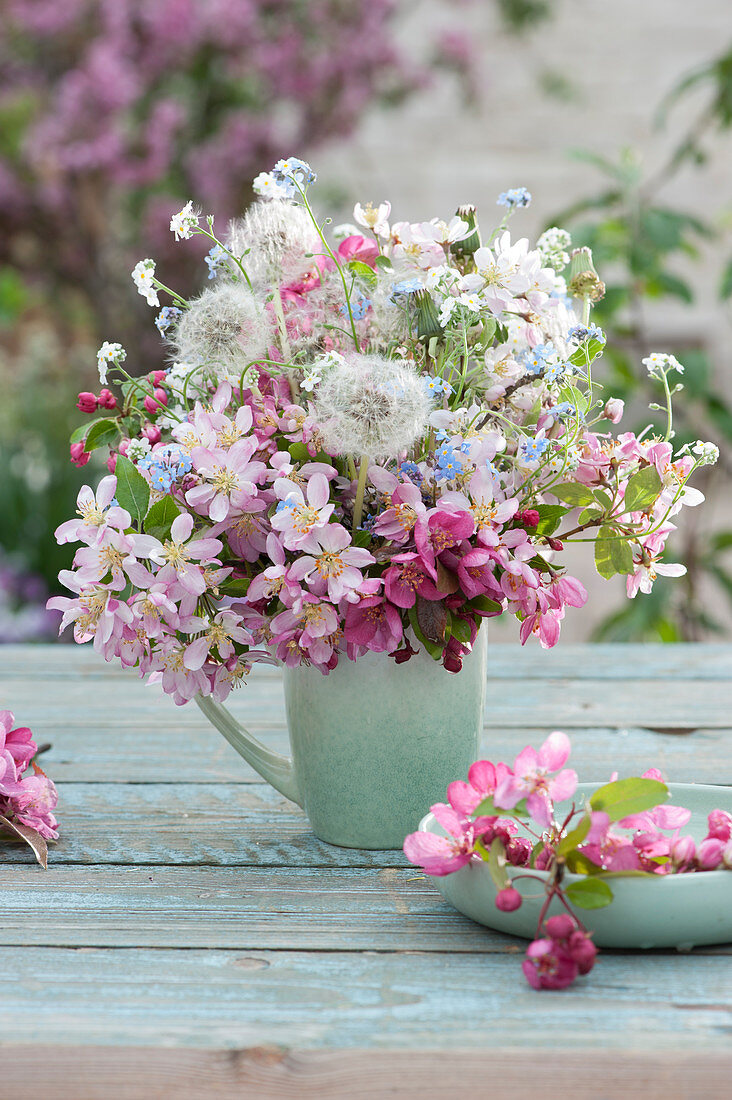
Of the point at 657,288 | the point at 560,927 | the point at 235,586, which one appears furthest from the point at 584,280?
the point at 657,288

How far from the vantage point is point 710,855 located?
0.58 m

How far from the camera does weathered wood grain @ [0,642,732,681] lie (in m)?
1.28

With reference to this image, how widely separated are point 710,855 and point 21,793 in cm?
44

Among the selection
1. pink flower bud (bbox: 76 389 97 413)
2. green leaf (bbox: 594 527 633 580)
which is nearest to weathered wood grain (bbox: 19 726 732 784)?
green leaf (bbox: 594 527 633 580)

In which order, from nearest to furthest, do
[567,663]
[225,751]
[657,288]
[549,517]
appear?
[549,517] < [225,751] < [567,663] < [657,288]

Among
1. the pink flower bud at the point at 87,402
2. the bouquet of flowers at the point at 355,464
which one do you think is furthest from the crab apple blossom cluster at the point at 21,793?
the pink flower bud at the point at 87,402

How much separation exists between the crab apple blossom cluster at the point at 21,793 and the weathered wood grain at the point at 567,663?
1.76ft

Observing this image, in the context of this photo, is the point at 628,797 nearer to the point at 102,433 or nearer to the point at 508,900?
the point at 508,900

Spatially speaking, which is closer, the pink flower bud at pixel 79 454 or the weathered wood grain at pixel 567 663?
the pink flower bud at pixel 79 454

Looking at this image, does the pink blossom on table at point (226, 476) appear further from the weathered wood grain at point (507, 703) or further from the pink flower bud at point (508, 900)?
the weathered wood grain at point (507, 703)

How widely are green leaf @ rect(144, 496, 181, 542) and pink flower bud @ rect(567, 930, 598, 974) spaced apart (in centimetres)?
31

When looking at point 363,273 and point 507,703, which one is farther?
point 507,703

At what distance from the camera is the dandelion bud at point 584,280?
0.72 m

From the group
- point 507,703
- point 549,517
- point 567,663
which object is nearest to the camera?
point 549,517
